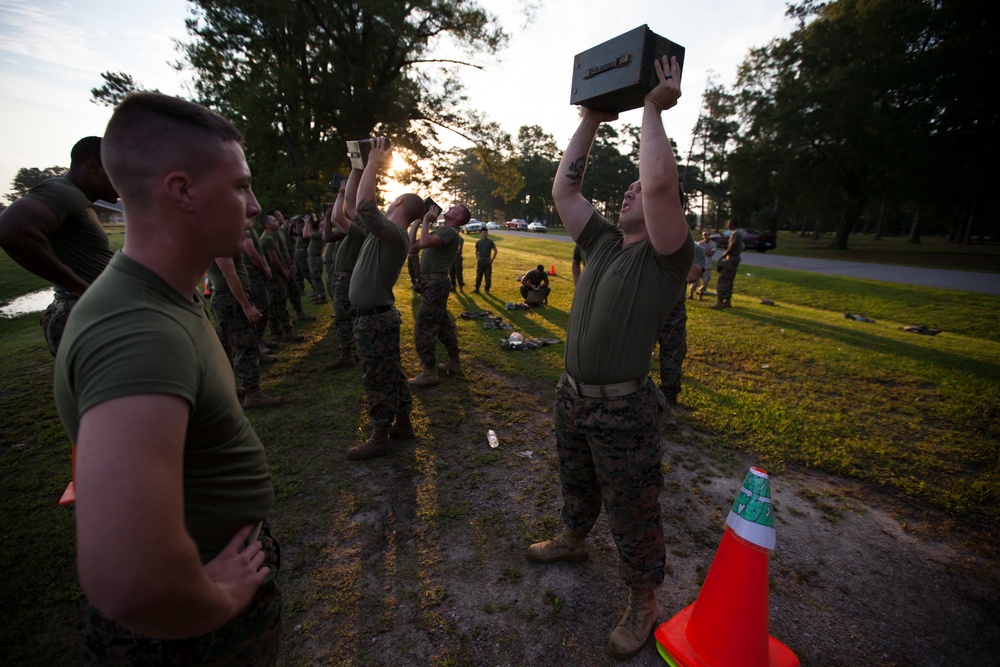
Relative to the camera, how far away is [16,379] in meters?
6.02

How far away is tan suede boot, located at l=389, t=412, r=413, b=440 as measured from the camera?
4480 mm

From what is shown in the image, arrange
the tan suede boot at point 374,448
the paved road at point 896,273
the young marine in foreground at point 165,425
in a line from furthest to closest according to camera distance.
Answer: the paved road at point 896,273 < the tan suede boot at point 374,448 < the young marine in foreground at point 165,425

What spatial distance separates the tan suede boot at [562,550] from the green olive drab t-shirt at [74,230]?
12.2ft

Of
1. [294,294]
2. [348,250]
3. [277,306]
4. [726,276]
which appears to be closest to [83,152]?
[348,250]

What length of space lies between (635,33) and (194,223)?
1951 millimetres


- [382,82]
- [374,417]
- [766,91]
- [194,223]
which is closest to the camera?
[194,223]

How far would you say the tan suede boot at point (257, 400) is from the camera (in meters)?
5.27

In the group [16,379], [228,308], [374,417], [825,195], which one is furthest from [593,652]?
[825,195]

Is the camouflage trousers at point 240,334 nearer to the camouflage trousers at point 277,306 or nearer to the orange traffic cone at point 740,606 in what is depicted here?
the camouflage trousers at point 277,306

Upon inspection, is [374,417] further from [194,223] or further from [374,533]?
[194,223]

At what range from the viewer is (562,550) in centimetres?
293

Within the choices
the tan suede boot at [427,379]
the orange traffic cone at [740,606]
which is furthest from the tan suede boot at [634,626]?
the tan suede boot at [427,379]

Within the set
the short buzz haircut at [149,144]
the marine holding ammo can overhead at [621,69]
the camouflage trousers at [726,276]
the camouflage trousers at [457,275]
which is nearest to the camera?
the short buzz haircut at [149,144]

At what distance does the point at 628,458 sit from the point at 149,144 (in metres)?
2.28
